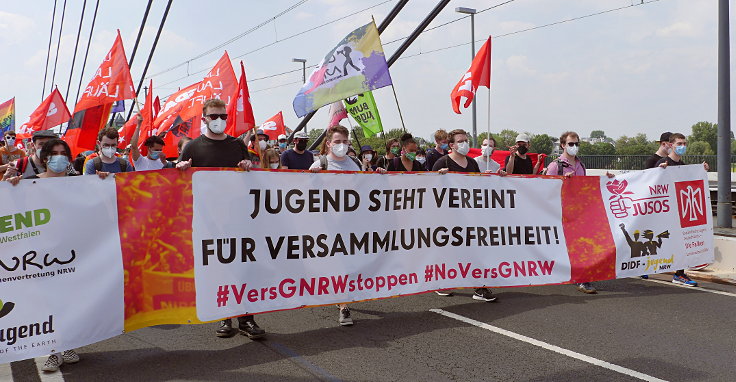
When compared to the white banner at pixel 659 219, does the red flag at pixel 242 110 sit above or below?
above

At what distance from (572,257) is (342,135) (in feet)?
8.98

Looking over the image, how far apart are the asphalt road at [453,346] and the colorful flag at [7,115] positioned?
45.7ft

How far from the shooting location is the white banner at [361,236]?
4.93m

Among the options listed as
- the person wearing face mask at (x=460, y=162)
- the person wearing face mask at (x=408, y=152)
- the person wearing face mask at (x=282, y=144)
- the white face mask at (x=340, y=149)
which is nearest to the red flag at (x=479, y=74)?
the person wearing face mask at (x=460, y=162)

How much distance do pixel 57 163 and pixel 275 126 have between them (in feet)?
38.7

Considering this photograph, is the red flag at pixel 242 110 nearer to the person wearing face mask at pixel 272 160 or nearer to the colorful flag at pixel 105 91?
the person wearing face mask at pixel 272 160

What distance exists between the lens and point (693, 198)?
24.4 ft

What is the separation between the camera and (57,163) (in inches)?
186

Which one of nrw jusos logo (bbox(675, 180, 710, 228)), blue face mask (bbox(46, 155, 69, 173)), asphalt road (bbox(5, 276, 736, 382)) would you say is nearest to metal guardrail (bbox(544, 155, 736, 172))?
nrw jusos logo (bbox(675, 180, 710, 228))

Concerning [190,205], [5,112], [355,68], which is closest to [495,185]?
[355,68]

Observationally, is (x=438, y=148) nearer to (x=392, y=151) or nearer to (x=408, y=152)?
(x=408, y=152)

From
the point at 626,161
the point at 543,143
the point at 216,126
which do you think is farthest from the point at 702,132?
the point at 216,126

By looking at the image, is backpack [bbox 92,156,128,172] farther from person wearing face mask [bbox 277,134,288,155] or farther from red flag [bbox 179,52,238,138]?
person wearing face mask [bbox 277,134,288,155]

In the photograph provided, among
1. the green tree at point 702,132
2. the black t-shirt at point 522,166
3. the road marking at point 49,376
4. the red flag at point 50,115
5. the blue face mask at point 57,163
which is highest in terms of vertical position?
the green tree at point 702,132
